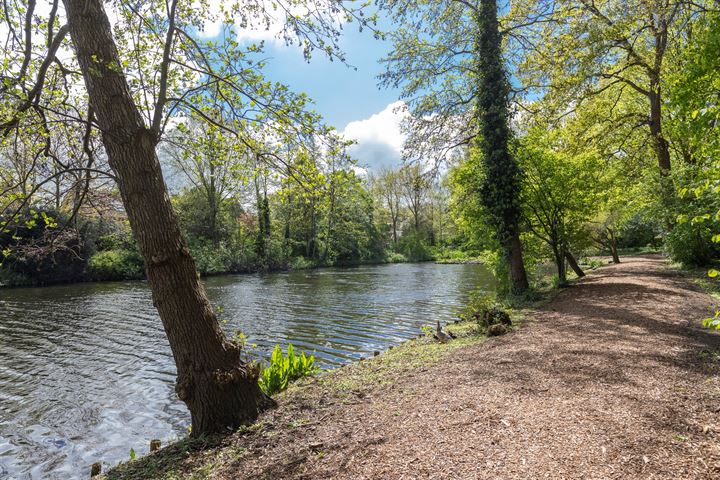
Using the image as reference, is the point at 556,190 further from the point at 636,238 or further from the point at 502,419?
the point at 636,238

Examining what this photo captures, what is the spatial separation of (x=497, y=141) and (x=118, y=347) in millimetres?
11939

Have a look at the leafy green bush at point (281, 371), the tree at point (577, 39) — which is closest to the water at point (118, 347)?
the leafy green bush at point (281, 371)

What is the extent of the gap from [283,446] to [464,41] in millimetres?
12858

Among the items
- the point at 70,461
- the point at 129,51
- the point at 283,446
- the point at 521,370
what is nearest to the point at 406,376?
the point at 521,370

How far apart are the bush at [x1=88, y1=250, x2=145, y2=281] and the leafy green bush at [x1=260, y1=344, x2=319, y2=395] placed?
2479cm

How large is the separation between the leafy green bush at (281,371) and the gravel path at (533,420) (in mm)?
1099

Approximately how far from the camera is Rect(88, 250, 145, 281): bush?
26.1 meters

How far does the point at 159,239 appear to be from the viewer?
13.6ft

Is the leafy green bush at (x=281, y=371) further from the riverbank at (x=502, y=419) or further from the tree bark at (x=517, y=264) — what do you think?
the tree bark at (x=517, y=264)

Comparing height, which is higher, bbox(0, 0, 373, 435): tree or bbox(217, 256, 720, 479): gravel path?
bbox(0, 0, 373, 435): tree

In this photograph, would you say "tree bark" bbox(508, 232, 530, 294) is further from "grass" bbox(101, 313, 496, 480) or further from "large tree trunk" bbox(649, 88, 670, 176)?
"large tree trunk" bbox(649, 88, 670, 176)

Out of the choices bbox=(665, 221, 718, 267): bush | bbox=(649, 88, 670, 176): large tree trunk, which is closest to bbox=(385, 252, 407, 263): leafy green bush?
bbox=(649, 88, 670, 176): large tree trunk

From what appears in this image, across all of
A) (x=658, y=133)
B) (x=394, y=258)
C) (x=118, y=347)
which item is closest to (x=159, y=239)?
(x=118, y=347)

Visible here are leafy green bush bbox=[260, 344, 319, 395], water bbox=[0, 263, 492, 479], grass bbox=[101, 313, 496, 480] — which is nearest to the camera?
grass bbox=[101, 313, 496, 480]
